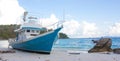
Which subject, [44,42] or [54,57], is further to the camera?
[44,42]

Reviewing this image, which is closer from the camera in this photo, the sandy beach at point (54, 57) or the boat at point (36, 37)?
the sandy beach at point (54, 57)

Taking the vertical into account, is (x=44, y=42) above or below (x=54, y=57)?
above

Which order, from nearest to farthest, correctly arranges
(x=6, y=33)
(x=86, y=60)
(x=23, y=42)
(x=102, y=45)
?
(x=86, y=60) < (x=23, y=42) < (x=102, y=45) < (x=6, y=33)

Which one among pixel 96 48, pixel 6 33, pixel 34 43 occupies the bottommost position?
pixel 6 33

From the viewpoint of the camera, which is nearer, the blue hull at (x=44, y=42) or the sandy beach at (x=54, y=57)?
the sandy beach at (x=54, y=57)

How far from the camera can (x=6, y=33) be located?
134 m

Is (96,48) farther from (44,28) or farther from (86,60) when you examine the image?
(86,60)

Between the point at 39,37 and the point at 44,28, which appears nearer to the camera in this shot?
the point at 39,37

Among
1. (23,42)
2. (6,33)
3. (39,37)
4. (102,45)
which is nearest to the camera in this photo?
(39,37)

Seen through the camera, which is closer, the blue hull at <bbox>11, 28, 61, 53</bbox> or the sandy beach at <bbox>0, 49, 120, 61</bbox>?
the sandy beach at <bbox>0, 49, 120, 61</bbox>

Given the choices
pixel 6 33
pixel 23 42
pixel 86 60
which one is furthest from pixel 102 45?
pixel 6 33

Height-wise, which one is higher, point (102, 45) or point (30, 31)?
point (30, 31)

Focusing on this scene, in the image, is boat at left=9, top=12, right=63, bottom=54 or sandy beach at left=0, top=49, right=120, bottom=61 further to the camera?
boat at left=9, top=12, right=63, bottom=54

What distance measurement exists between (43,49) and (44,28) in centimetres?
547
